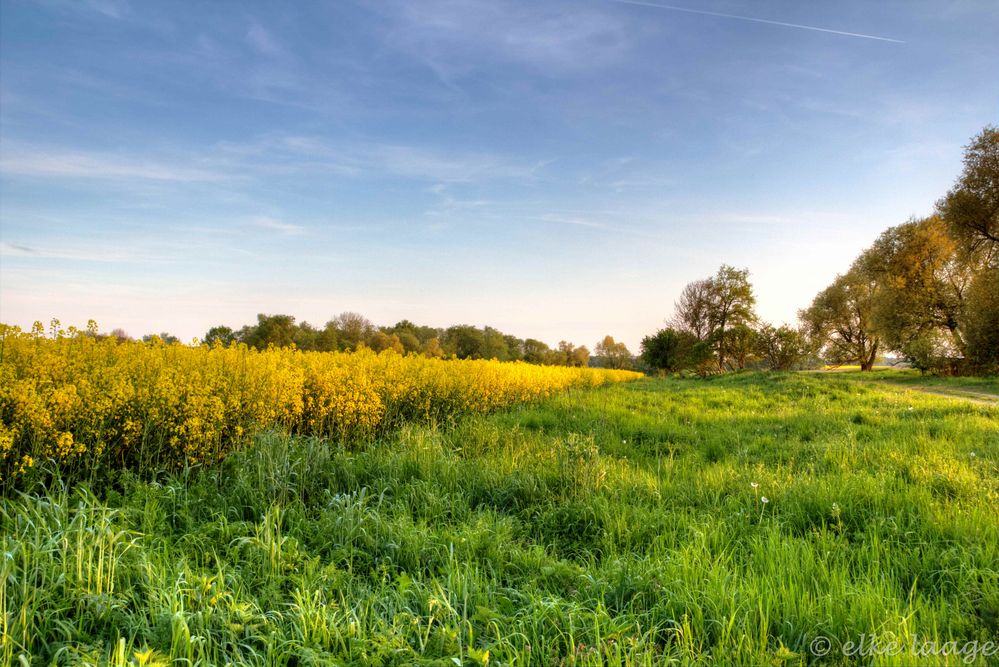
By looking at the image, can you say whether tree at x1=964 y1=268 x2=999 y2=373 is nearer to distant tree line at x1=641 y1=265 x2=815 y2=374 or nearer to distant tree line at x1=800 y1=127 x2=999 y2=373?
distant tree line at x1=800 y1=127 x2=999 y2=373

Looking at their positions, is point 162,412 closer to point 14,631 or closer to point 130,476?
point 130,476

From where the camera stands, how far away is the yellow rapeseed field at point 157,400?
16.0ft

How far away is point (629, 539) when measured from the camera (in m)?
3.96

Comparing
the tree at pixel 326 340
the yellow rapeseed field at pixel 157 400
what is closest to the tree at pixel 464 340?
the tree at pixel 326 340

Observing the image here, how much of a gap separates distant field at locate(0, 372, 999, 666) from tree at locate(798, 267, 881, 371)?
41.5 metres

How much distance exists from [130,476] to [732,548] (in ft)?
18.8

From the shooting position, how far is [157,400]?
5.62m

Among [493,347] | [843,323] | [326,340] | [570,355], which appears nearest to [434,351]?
[326,340]

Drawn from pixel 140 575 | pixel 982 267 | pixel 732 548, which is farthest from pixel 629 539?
pixel 982 267

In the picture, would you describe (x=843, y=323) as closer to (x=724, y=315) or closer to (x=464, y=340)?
(x=724, y=315)

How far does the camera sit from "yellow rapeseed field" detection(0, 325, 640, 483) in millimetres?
4863

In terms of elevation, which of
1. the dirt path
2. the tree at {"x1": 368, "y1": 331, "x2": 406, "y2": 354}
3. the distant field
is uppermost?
the tree at {"x1": 368, "y1": 331, "x2": 406, "y2": 354}

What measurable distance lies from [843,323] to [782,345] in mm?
5964

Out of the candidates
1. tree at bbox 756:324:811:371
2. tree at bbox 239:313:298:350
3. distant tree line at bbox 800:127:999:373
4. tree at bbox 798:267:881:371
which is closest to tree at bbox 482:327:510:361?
tree at bbox 239:313:298:350
